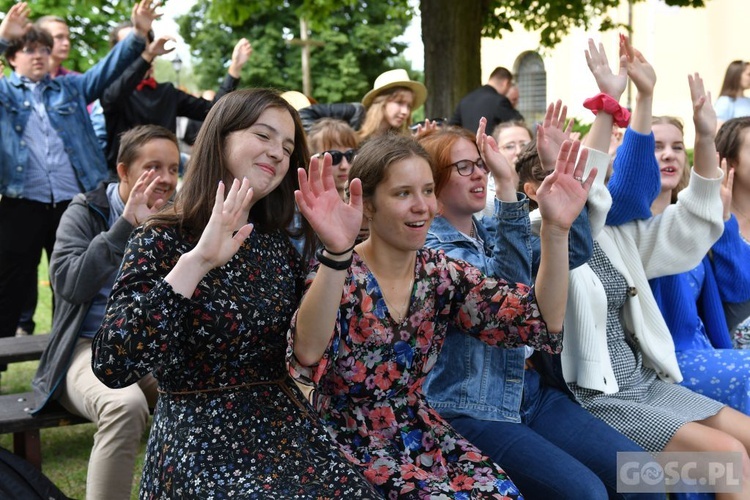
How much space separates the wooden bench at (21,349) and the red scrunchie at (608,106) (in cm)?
274

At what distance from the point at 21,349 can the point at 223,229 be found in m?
2.51

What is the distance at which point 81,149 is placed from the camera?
18.6ft

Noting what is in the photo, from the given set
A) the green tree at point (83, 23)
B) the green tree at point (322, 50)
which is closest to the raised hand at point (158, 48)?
the green tree at point (83, 23)


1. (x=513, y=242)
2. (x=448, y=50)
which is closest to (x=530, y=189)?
(x=513, y=242)

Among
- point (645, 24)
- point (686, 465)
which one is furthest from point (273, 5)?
point (645, 24)

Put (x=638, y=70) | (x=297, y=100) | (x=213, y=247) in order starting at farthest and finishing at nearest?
(x=297, y=100), (x=638, y=70), (x=213, y=247)

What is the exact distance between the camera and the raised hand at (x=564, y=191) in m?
2.84

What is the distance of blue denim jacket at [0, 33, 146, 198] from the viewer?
552cm

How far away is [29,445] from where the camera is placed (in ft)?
13.5

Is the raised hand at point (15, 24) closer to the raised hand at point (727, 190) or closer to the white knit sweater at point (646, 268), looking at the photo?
the white knit sweater at point (646, 268)

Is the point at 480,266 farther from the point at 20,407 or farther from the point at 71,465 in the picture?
the point at 71,465

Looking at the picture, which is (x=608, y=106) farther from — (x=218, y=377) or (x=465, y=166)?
(x=218, y=377)

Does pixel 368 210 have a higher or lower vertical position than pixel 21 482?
higher

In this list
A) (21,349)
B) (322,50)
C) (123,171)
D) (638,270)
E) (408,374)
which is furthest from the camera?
(322,50)
